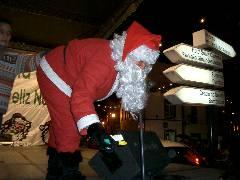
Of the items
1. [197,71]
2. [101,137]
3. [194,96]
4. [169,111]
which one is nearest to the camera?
[101,137]

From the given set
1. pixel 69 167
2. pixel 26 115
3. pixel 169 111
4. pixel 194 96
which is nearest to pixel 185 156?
pixel 194 96

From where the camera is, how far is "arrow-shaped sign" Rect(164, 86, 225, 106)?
5938mm

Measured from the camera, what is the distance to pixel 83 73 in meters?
2.58

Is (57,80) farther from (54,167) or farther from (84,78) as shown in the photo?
(54,167)

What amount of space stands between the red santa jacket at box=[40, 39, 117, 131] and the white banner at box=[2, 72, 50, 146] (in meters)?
4.26

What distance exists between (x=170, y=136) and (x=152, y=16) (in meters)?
16.9

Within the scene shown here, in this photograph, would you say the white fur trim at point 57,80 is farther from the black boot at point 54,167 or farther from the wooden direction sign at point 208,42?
the wooden direction sign at point 208,42

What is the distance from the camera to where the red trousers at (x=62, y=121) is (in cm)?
276

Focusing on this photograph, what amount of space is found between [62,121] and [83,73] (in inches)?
20.5

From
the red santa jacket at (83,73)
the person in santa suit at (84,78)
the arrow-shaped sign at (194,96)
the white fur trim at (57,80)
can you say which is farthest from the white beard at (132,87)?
the arrow-shaped sign at (194,96)

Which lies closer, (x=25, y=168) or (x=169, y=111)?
(x=25, y=168)

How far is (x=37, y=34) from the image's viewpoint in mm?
5766

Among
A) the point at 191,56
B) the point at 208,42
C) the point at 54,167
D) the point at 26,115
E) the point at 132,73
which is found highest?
the point at 208,42

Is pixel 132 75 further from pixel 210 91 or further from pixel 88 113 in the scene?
pixel 210 91
